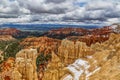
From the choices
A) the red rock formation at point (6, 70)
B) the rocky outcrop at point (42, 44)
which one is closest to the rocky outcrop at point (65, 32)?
the rocky outcrop at point (42, 44)

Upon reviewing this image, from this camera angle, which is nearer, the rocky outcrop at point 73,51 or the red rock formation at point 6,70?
the red rock formation at point 6,70

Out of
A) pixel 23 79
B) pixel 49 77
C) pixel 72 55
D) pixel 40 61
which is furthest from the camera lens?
pixel 40 61

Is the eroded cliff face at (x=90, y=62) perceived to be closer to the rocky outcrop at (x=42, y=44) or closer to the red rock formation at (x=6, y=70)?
the red rock formation at (x=6, y=70)

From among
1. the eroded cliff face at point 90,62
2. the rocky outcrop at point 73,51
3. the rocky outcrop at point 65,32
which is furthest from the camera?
the rocky outcrop at point 65,32

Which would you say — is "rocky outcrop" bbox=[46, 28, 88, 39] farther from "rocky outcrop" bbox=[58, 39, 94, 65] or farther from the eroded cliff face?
the eroded cliff face

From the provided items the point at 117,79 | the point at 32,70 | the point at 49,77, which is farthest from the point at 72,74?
the point at 117,79

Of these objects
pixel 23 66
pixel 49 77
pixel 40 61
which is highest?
pixel 23 66

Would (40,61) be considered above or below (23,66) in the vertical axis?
below

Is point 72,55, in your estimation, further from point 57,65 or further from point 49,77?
point 49,77
